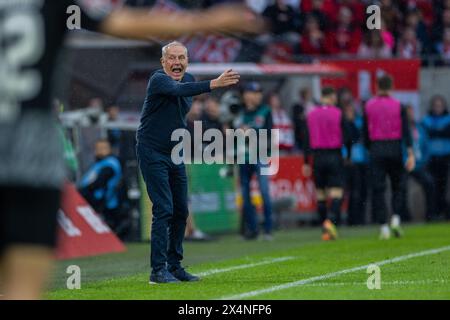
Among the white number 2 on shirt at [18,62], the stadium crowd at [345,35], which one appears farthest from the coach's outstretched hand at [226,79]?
the stadium crowd at [345,35]

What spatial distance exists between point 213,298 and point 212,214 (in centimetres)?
992

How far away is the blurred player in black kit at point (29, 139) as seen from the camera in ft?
18.5

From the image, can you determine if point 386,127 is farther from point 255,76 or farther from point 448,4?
point 448,4

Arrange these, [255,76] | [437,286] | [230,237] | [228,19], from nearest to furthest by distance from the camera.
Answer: [228,19], [437,286], [230,237], [255,76]

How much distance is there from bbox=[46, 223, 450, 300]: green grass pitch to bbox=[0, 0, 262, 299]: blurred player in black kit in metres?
4.76

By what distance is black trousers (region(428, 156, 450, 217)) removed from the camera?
23297 mm

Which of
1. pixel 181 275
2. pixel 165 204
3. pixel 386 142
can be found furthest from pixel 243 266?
pixel 386 142

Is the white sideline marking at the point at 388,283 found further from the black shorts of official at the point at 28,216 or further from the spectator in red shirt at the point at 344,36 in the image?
the spectator in red shirt at the point at 344,36

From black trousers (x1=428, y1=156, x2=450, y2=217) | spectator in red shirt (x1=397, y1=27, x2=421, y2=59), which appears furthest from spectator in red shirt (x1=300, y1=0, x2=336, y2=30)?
black trousers (x1=428, y1=156, x2=450, y2=217)

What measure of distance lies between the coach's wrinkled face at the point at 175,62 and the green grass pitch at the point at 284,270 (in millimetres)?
1887

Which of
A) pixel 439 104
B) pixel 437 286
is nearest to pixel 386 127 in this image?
pixel 439 104

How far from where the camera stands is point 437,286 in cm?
1112

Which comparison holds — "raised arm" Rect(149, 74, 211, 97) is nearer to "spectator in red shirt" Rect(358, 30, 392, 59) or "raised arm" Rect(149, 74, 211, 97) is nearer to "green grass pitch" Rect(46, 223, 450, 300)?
"green grass pitch" Rect(46, 223, 450, 300)

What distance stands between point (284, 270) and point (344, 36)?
11.7 metres
